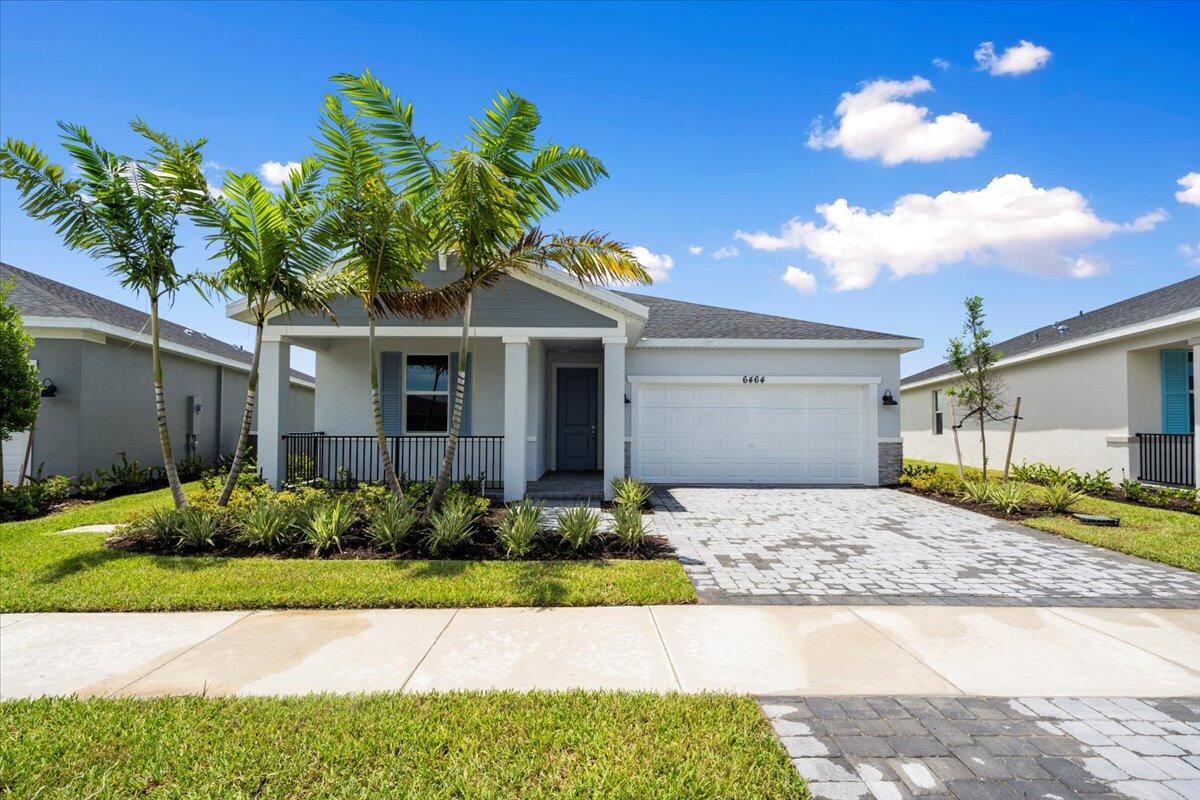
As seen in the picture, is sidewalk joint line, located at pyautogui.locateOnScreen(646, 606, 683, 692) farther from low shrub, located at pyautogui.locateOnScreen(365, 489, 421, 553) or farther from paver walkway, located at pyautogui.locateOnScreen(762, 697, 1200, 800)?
low shrub, located at pyautogui.locateOnScreen(365, 489, 421, 553)

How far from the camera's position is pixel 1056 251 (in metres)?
17.5

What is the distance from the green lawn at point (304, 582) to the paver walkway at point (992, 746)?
2140mm

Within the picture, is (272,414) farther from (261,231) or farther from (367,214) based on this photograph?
(367,214)

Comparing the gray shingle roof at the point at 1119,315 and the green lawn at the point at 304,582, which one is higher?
the gray shingle roof at the point at 1119,315

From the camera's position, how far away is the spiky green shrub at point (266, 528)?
22.0 ft

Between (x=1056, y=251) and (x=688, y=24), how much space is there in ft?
50.2

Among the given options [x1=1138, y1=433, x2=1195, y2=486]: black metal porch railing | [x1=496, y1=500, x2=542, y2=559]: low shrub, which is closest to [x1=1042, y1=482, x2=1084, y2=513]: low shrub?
[x1=1138, y1=433, x2=1195, y2=486]: black metal porch railing

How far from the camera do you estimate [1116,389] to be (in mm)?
12383

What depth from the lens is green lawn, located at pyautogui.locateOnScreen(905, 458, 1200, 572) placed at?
6.79 meters

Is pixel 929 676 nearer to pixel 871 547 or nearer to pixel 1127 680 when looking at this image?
pixel 1127 680

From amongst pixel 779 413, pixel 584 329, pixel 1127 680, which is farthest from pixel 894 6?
pixel 1127 680

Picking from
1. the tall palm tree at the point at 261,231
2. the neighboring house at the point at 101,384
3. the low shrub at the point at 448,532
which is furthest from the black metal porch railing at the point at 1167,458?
the neighboring house at the point at 101,384

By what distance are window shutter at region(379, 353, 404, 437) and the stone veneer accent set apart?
10696 millimetres

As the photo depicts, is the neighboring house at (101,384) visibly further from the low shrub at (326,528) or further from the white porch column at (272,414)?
the low shrub at (326,528)
